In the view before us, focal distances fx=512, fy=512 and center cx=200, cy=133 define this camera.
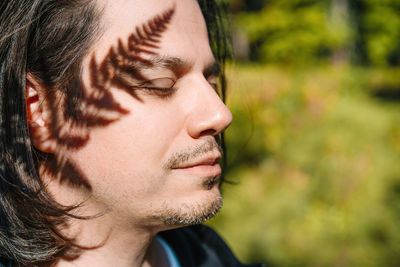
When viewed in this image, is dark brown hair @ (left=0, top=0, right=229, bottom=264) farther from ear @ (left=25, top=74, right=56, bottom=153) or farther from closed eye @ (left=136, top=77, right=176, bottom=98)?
closed eye @ (left=136, top=77, right=176, bottom=98)

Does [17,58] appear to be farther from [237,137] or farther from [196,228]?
[237,137]

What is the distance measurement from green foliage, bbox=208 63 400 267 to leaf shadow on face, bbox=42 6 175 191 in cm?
265

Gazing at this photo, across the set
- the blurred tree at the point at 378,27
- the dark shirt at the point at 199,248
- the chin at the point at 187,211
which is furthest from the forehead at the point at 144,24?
the blurred tree at the point at 378,27

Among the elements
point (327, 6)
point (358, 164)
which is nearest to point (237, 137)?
point (358, 164)

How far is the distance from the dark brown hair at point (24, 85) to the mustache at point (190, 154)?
1.48 feet

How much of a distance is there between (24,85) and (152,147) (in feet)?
1.83

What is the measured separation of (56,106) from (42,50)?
23 cm

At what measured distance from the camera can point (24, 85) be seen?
200cm

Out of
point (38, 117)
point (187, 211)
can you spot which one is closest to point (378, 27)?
point (187, 211)

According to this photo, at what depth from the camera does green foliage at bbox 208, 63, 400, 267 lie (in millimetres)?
Answer: 5609

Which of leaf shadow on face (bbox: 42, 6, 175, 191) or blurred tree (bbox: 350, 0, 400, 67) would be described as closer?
leaf shadow on face (bbox: 42, 6, 175, 191)

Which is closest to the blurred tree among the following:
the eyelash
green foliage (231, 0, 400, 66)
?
green foliage (231, 0, 400, 66)

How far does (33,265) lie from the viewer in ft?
6.91

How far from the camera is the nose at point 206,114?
6.65ft
